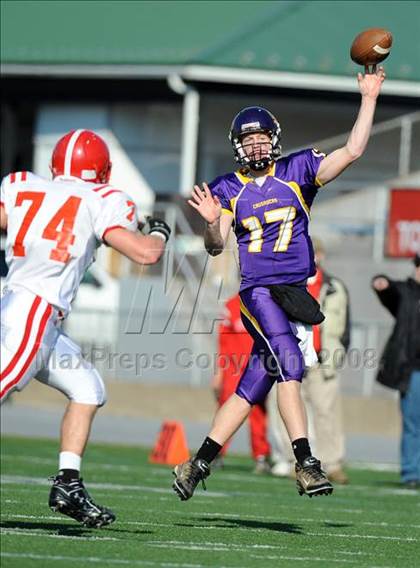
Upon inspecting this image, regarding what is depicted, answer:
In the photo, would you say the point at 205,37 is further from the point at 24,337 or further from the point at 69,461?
the point at 24,337

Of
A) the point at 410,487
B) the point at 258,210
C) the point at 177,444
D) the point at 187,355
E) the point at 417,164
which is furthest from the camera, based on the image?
the point at 417,164

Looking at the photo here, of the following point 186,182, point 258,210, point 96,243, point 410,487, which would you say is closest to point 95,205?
point 96,243

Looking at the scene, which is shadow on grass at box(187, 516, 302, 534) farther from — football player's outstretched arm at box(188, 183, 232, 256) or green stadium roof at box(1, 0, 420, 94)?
green stadium roof at box(1, 0, 420, 94)

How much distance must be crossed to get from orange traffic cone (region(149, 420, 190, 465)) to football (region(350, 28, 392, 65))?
18.9ft

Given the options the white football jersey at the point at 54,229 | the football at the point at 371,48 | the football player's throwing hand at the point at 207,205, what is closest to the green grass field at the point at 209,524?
the white football jersey at the point at 54,229

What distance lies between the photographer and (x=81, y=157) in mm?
6820

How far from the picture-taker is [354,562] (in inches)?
255

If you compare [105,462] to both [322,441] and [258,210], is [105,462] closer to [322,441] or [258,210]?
[322,441]

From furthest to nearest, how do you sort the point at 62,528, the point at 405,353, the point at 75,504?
the point at 405,353 < the point at 62,528 < the point at 75,504

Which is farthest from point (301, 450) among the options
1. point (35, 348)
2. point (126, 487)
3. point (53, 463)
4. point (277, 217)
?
point (53, 463)

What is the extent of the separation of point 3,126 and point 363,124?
19716 millimetres

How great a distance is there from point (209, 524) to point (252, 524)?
0.27m

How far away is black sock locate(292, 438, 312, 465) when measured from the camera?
755 cm

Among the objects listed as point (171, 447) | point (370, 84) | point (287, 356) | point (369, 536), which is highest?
point (370, 84)
